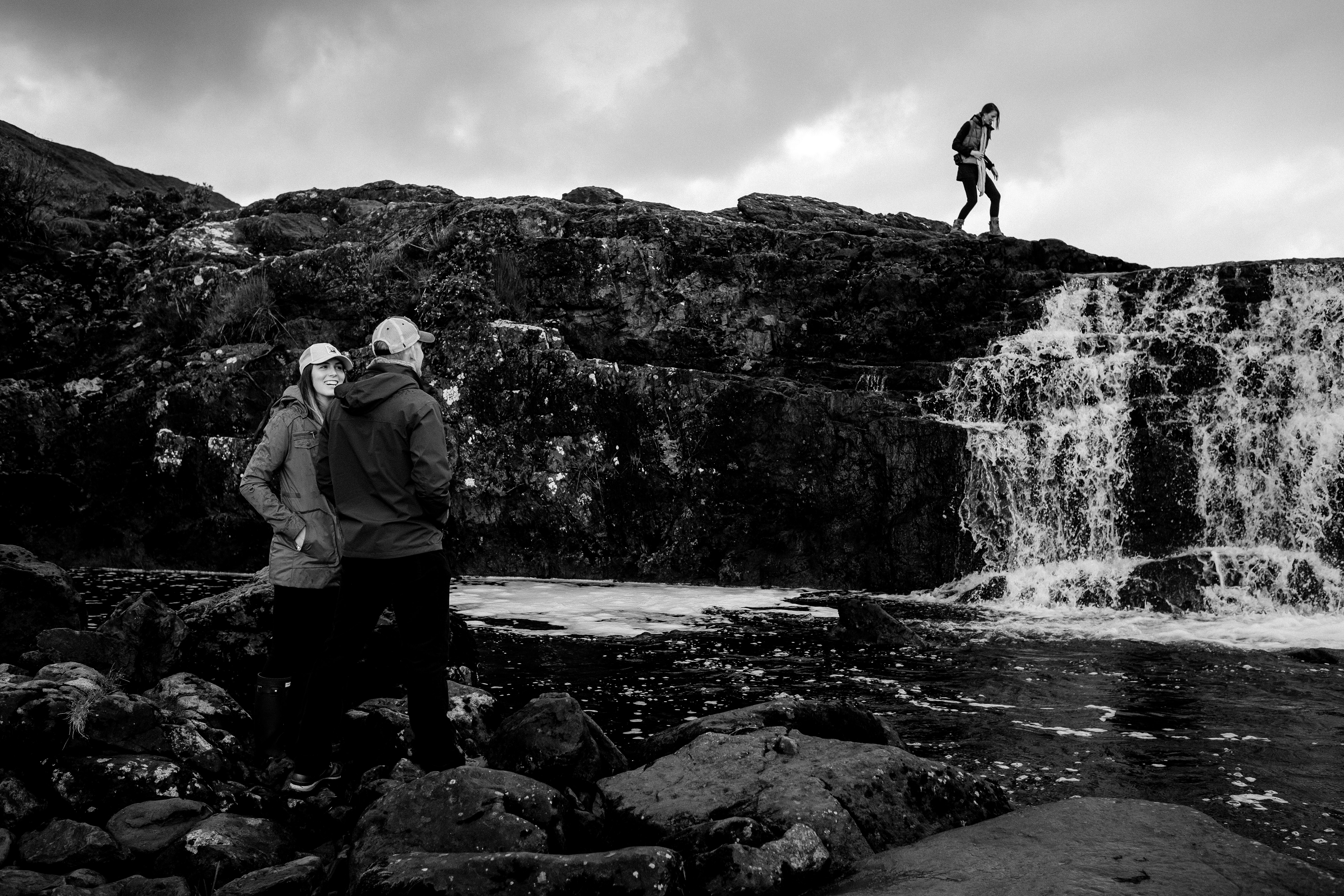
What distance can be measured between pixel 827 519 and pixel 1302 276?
8.76 metres

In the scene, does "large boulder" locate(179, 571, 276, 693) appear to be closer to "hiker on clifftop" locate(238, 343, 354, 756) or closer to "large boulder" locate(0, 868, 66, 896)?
"hiker on clifftop" locate(238, 343, 354, 756)

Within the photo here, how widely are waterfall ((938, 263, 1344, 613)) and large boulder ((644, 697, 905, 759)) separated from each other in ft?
28.6

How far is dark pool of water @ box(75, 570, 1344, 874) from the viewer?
6.45 m

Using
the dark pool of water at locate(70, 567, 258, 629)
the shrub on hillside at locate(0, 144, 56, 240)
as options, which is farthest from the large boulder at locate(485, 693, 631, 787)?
the shrub on hillside at locate(0, 144, 56, 240)

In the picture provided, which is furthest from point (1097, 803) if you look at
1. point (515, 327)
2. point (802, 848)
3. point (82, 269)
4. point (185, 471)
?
point (82, 269)

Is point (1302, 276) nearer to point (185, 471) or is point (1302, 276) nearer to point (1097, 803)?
point (1097, 803)

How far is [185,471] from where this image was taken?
56.1 ft

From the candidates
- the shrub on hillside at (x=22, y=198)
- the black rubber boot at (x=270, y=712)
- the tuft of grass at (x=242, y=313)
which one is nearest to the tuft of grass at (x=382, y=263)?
the tuft of grass at (x=242, y=313)

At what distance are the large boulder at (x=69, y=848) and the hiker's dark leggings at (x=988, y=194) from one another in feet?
60.8

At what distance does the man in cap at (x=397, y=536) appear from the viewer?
5.59m

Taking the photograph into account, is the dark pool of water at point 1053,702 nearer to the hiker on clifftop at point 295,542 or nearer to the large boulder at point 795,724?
the large boulder at point 795,724

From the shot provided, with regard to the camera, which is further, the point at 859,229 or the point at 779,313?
the point at 859,229

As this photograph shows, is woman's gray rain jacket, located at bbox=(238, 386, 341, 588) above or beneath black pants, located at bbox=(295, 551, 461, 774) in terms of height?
above

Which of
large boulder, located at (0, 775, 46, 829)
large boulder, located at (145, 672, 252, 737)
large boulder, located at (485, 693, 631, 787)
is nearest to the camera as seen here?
large boulder, located at (0, 775, 46, 829)
